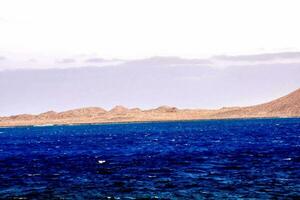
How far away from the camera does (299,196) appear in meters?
37.6

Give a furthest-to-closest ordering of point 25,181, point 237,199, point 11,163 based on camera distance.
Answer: point 11,163
point 25,181
point 237,199

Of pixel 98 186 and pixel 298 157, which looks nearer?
pixel 98 186

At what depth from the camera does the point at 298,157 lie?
66188mm

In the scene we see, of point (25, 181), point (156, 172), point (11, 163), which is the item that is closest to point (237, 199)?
point (156, 172)

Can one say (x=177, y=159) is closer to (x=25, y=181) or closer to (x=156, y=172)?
(x=156, y=172)

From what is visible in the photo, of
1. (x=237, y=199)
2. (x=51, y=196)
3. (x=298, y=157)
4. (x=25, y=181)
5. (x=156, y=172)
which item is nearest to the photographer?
(x=237, y=199)

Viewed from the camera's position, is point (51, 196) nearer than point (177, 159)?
Yes

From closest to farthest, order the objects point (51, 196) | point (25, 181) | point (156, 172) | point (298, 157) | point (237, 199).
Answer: point (237, 199)
point (51, 196)
point (25, 181)
point (156, 172)
point (298, 157)

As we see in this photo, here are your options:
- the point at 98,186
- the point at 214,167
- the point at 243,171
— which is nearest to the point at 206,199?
the point at 98,186

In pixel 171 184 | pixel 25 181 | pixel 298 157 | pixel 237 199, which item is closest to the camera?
pixel 237 199

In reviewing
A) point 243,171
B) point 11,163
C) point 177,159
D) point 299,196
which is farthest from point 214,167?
point 11,163

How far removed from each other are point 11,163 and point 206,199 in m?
41.0

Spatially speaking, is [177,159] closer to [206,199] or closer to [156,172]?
[156,172]

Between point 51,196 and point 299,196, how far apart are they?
18.2 meters
